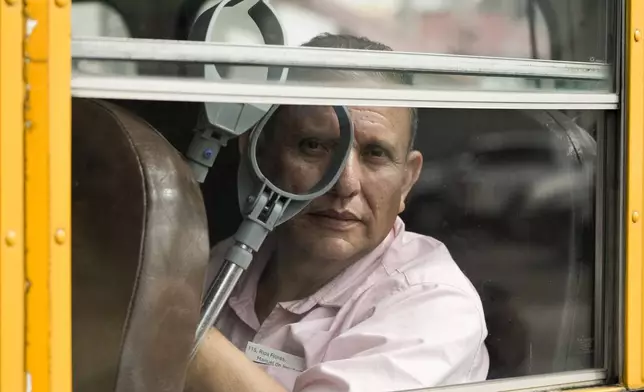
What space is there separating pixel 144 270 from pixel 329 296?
2.03 ft

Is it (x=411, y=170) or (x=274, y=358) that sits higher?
(x=411, y=170)

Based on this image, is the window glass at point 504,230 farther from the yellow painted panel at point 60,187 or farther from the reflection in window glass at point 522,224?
the yellow painted panel at point 60,187

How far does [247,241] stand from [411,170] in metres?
0.41

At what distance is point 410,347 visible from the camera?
1.81m

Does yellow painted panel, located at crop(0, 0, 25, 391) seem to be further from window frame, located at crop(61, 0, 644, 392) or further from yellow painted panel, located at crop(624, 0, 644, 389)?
yellow painted panel, located at crop(624, 0, 644, 389)

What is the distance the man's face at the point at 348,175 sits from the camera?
1799mm

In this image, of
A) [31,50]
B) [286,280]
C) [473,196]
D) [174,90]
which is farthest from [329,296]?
[31,50]

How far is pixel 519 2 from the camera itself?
1.82 metres

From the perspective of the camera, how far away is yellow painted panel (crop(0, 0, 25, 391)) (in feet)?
4.12

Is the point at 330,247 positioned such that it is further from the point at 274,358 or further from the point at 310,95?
the point at 310,95

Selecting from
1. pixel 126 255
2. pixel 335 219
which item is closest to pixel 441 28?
pixel 335 219

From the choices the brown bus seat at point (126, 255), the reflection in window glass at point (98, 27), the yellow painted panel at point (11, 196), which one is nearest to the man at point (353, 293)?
the brown bus seat at point (126, 255)

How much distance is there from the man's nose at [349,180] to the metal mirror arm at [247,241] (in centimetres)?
17

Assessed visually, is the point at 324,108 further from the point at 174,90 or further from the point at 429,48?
the point at 174,90
